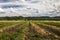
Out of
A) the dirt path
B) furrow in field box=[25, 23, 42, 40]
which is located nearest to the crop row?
furrow in field box=[25, 23, 42, 40]

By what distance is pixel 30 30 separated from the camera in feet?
22.1

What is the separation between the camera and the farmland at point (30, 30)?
629 cm

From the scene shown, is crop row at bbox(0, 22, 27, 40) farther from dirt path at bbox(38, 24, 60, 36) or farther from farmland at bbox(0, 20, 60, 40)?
dirt path at bbox(38, 24, 60, 36)

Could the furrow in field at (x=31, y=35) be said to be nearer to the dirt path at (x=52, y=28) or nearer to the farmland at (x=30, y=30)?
the farmland at (x=30, y=30)

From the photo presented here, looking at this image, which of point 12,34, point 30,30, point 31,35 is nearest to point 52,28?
point 30,30

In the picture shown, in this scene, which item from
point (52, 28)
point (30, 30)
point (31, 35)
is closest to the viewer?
point (31, 35)

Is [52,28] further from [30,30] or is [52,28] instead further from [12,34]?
[12,34]

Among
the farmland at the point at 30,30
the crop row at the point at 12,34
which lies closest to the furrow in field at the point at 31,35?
the farmland at the point at 30,30

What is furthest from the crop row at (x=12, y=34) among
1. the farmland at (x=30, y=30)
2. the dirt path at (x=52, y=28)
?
the dirt path at (x=52, y=28)

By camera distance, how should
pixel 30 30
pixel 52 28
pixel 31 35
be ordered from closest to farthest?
pixel 31 35, pixel 30 30, pixel 52 28

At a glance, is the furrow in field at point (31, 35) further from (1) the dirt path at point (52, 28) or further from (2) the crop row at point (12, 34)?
(1) the dirt path at point (52, 28)

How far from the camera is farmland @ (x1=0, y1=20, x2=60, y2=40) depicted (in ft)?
20.6

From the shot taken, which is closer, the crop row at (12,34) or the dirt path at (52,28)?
the crop row at (12,34)

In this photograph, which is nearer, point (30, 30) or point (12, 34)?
point (12, 34)
